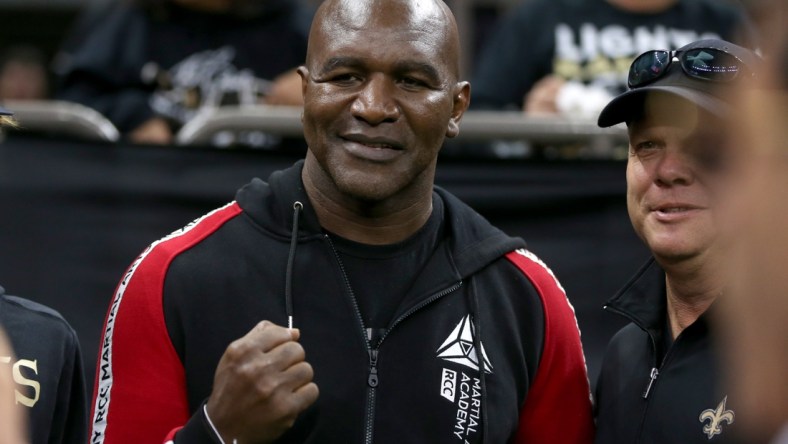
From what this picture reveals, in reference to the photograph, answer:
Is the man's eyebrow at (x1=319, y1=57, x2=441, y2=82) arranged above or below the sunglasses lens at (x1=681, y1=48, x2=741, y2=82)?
below

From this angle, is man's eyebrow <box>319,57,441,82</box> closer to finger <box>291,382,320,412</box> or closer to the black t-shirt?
the black t-shirt

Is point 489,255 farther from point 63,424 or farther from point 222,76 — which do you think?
point 222,76

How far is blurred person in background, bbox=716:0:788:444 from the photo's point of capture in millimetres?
1837

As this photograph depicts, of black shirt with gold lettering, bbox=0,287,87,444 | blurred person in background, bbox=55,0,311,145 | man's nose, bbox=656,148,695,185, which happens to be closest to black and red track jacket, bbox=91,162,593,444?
black shirt with gold lettering, bbox=0,287,87,444

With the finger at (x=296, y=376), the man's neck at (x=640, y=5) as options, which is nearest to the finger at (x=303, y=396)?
the finger at (x=296, y=376)

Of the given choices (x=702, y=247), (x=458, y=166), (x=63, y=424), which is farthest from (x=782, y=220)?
(x=458, y=166)

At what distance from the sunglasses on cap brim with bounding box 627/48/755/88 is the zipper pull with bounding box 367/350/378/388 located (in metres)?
1.03

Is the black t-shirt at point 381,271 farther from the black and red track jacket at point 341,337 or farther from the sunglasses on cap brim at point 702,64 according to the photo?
the sunglasses on cap brim at point 702,64

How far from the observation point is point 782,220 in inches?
72.2

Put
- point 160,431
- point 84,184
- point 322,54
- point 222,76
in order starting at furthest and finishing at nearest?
point 222,76, point 84,184, point 322,54, point 160,431

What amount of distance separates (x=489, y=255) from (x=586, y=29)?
2.47 meters

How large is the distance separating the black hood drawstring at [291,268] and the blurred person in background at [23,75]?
337 inches

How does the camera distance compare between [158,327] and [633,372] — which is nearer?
[158,327]

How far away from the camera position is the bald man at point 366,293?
11.4 ft
